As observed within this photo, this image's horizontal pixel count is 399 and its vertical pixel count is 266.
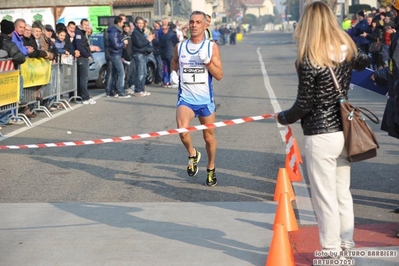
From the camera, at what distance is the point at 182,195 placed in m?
8.87

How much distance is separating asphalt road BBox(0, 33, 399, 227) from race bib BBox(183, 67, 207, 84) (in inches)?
46.1

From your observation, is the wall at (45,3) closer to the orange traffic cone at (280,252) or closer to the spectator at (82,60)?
the spectator at (82,60)

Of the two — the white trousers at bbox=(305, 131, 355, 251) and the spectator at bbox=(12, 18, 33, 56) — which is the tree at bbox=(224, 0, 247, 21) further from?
the white trousers at bbox=(305, 131, 355, 251)

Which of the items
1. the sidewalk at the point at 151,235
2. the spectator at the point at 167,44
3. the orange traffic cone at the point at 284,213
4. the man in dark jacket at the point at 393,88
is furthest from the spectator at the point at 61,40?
the orange traffic cone at the point at 284,213

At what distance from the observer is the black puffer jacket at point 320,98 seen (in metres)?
5.70

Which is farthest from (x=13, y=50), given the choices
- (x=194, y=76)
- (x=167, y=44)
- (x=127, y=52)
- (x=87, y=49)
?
(x=167, y=44)

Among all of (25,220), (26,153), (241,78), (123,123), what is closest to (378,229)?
(25,220)

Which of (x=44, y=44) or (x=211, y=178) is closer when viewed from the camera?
(x=211, y=178)

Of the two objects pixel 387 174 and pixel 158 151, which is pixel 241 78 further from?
→ pixel 387 174

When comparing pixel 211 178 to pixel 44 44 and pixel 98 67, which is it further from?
pixel 98 67

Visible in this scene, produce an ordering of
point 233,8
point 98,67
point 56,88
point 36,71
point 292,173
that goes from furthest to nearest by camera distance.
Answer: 1. point 233,8
2. point 98,67
3. point 56,88
4. point 36,71
5. point 292,173

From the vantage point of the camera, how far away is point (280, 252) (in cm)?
575

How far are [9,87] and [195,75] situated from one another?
6002 millimetres

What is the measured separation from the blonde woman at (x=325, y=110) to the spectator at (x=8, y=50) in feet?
31.2
